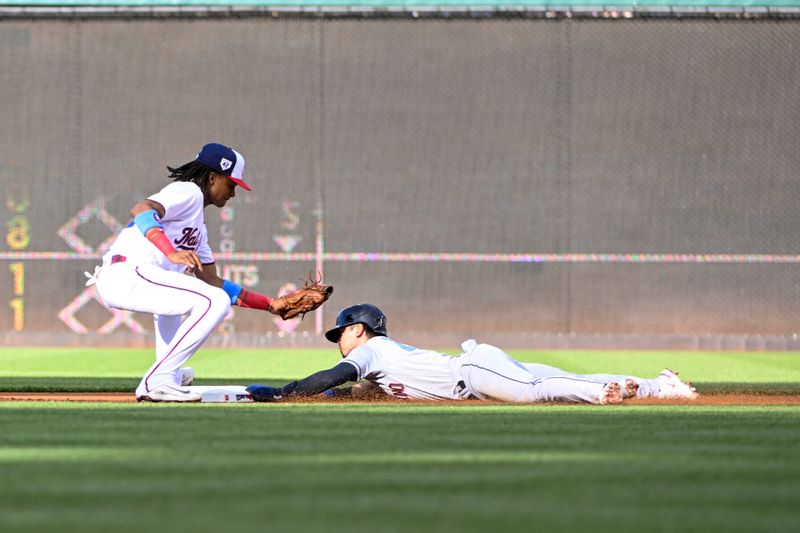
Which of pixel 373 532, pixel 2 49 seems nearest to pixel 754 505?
pixel 373 532

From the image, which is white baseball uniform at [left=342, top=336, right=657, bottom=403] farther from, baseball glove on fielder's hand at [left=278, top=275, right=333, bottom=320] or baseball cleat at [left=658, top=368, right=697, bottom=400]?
baseball glove on fielder's hand at [left=278, top=275, right=333, bottom=320]

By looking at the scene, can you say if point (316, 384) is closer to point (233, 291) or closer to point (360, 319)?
point (360, 319)

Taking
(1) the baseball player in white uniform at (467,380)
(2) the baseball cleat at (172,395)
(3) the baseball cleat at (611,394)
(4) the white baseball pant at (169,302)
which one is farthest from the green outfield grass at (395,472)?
(4) the white baseball pant at (169,302)

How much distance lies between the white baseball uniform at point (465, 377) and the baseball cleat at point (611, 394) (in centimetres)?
3

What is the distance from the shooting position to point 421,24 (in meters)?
16.8

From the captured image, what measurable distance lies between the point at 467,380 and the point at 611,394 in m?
0.80

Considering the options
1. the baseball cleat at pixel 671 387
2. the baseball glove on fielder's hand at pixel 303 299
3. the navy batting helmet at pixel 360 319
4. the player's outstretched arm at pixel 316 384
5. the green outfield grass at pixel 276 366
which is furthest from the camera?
the green outfield grass at pixel 276 366

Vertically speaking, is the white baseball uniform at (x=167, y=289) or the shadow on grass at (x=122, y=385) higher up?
the white baseball uniform at (x=167, y=289)

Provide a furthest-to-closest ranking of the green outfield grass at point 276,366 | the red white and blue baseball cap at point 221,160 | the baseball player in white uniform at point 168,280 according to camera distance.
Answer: the green outfield grass at point 276,366
the red white and blue baseball cap at point 221,160
the baseball player in white uniform at point 168,280

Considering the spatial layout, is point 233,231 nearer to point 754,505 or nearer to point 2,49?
point 2,49

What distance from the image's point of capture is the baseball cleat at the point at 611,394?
7.01 metres

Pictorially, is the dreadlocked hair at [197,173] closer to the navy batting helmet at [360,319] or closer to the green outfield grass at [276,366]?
the navy batting helmet at [360,319]

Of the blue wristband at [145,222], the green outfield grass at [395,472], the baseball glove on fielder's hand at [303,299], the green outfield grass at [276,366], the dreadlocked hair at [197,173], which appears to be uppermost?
the dreadlocked hair at [197,173]

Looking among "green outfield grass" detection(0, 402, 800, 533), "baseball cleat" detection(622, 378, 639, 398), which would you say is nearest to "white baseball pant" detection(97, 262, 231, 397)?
"green outfield grass" detection(0, 402, 800, 533)
